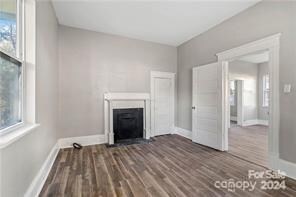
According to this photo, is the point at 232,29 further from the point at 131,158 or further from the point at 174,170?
the point at 131,158

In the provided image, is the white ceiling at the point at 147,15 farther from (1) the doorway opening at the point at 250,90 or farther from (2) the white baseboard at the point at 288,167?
(1) the doorway opening at the point at 250,90

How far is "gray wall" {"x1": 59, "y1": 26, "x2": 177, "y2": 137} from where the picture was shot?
4004 mm

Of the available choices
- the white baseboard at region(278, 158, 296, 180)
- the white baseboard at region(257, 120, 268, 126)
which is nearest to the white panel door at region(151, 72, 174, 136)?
the white baseboard at region(278, 158, 296, 180)

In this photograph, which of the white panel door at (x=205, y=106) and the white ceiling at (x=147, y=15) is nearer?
the white ceiling at (x=147, y=15)

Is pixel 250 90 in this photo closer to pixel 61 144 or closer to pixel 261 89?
pixel 261 89

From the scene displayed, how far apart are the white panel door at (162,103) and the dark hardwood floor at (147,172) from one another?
1267 millimetres

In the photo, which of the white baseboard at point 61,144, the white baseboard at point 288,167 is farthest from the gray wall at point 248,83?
the white baseboard at point 61,144

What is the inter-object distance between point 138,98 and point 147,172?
2381 millimetres

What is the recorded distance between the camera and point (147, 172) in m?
2.68

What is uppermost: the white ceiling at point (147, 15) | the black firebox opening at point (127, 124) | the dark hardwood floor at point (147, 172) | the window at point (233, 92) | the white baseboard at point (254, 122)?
the white ceiling at point (147, 15)

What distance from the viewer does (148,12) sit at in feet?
11.0

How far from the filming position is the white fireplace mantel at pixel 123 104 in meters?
4.30

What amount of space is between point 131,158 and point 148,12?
10.1ft

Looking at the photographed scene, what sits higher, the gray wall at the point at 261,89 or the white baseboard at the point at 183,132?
the gray wall at the point at 261,89
